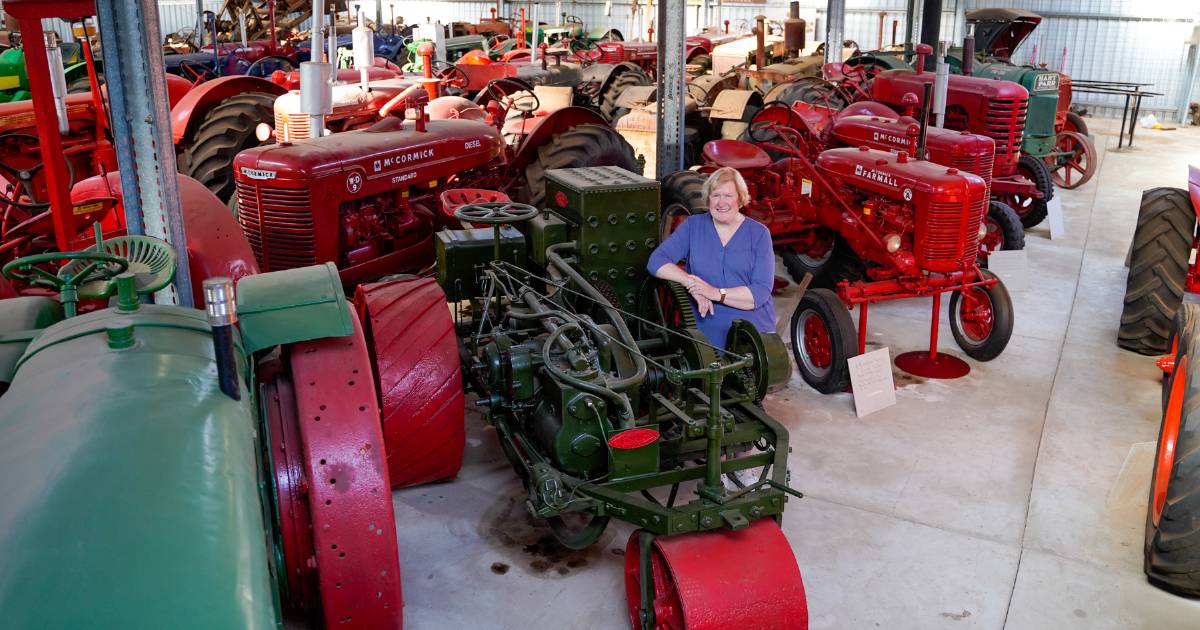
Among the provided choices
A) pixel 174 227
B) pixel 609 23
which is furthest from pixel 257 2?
pixel 174 227

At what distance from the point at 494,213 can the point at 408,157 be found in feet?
5.72

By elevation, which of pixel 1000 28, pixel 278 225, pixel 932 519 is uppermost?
pixel 1000 28

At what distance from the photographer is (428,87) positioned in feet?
25.9

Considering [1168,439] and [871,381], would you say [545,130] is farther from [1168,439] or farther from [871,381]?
[1168,439]

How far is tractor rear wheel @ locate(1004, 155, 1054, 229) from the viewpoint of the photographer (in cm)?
861

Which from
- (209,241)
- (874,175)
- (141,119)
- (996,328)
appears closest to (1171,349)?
(996,328)

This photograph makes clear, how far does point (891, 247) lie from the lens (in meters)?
5.54

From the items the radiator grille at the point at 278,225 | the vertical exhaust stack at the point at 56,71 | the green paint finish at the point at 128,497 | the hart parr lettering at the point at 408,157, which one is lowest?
the radiator grille at the point at 278,225

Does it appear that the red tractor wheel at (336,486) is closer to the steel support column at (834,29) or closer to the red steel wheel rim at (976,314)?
the red steel wheel rim at (976,314)

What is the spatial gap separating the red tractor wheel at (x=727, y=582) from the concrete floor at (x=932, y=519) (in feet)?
1.03

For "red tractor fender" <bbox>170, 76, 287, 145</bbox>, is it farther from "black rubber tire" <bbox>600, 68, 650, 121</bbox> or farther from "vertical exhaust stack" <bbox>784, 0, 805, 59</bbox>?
"vertical exhaust stack" <bbox>784, 0, 805, 59</bbox>

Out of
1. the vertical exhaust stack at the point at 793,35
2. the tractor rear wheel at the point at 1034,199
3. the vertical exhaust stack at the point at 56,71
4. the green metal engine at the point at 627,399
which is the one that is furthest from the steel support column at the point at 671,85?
the vertical exhaust stack at the point at 793,35

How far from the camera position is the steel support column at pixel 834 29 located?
40.9 feet

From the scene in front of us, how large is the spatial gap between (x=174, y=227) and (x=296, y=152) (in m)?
1.87
